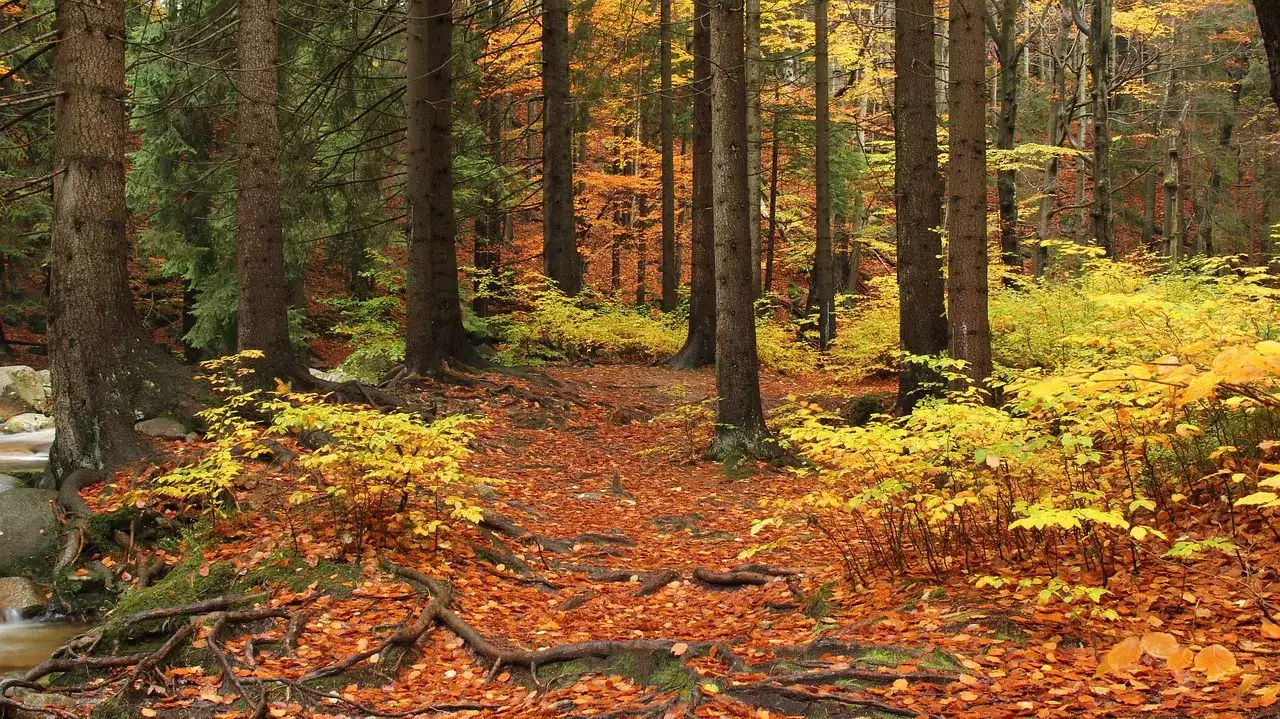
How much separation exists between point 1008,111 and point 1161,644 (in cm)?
1742

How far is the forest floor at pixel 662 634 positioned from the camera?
10.8 feet

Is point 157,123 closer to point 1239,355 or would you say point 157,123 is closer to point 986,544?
point 986,544

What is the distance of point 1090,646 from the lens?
353 cm

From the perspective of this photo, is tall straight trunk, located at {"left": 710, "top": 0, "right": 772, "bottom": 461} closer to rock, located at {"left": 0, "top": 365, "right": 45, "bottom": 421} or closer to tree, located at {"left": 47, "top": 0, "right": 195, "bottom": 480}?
tree, located at {"left": 47, "top": 0, "right": 195, "bottom": 480}

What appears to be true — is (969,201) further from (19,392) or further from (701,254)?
(19,392)

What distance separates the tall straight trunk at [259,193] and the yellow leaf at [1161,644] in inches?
325

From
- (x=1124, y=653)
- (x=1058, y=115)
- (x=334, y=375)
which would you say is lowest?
(x=1124, y=653)

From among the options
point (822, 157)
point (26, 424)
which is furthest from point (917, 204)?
point (26, 424)

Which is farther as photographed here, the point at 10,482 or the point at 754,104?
the point at 754,104

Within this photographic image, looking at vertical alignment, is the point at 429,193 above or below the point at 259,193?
above

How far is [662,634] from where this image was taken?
484 centimetres

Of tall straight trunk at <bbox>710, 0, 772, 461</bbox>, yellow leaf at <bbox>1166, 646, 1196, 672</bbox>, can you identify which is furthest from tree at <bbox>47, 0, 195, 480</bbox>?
yellow leaf at <bbox>1166, 646, 1196, 672</bbox>

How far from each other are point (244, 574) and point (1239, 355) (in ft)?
17.6

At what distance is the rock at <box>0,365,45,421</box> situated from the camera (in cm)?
1348
